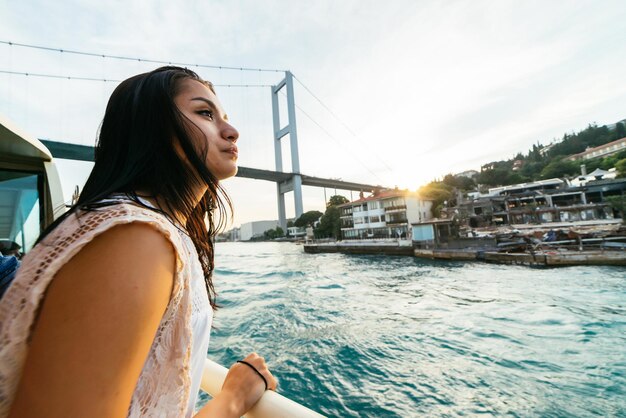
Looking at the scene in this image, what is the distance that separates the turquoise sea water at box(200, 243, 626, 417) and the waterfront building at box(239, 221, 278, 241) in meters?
60.1

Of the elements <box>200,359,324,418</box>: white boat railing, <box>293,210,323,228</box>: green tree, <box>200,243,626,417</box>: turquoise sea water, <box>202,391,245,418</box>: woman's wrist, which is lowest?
<box>200,243,626,417</box>: turquoise sea water

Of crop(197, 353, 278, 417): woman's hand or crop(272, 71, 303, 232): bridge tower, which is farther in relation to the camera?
crop(272, 71, 303, 232): bridge tower

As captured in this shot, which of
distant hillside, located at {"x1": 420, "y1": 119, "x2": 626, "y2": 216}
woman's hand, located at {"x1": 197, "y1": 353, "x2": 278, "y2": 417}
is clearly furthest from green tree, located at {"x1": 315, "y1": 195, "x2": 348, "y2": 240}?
woman's hand, located at {"x1": 197, "y1": 353, "x2": 278, "y2": 417}

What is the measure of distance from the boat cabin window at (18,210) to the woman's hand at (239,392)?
1.68 meters

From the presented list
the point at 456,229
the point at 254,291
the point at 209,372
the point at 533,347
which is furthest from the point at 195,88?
the point at 456,229

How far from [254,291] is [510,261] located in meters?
9.84

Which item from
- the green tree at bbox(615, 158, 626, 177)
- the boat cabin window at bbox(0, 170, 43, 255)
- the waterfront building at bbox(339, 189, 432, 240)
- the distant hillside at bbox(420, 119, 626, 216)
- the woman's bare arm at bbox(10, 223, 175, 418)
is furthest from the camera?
the distant hillside at bbox(420, 119, 626, 216)

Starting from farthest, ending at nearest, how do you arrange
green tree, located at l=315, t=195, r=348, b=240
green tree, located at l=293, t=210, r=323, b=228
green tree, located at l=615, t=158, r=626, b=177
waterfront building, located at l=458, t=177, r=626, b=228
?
green tree, located at l=293, t=210, r=323, b=228
green tree, located at l=315, t=195, r=348, b=240
green tree, located at l=615, t=158, r=626, b=177
waterfront building, located at l=458, t=177, r=626, b=228

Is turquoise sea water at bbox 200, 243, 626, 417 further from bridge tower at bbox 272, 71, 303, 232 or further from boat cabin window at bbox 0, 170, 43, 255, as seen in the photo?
bridge tower at bbox 272, 71, 303, 232

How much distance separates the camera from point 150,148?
1.54 ft

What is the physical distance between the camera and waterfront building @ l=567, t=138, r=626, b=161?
32.5 m

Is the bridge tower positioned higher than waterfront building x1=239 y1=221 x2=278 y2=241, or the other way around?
the bridge tower

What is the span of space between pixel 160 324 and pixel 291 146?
3111 centimetres

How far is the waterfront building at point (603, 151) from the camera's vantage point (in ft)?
107
